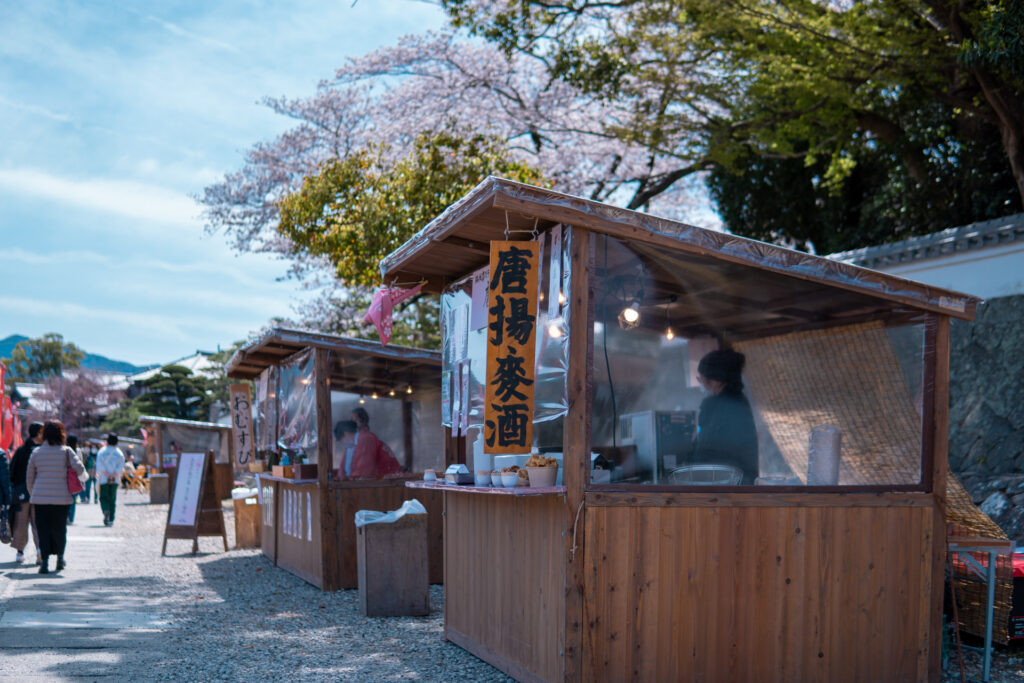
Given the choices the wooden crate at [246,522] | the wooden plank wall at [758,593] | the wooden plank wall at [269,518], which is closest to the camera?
the wooden plank wall at [758,593]

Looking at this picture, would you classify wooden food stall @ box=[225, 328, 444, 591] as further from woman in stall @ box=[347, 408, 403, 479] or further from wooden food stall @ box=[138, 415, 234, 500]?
wooden food stall @ box=[138, 415, 234, 500]

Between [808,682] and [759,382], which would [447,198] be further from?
[808,682]

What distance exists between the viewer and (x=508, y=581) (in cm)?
601

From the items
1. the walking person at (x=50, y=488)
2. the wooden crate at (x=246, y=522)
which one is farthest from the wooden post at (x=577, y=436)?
the wooden crate at (x=246, y=522)

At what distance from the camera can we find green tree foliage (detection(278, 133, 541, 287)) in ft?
42.3

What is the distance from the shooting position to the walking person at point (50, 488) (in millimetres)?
10438

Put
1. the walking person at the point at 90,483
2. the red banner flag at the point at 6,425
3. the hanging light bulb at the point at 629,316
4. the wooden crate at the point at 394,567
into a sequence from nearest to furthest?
the hanging light bulb at the point at 629,316 → the wooden crate at the point at 394,567 → the red banner flag at the point at 6,425 → the walking person at the point at 90,483

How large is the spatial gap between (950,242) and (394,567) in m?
8.92

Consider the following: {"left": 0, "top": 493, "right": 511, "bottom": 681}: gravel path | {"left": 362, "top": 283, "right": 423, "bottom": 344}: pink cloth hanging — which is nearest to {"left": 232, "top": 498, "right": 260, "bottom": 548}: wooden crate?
{"left": 0, "top": 493, "right": 511, "bottom": 681}: gravel path

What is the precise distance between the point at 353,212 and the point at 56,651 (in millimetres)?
8345

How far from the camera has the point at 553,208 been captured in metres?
5.14

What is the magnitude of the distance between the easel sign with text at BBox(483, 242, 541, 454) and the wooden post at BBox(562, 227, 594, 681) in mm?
238

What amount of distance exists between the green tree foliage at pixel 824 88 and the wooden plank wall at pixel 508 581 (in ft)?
26.9

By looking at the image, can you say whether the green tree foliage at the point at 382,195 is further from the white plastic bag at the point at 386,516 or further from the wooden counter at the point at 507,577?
the wooden counter at the point at 507,577
